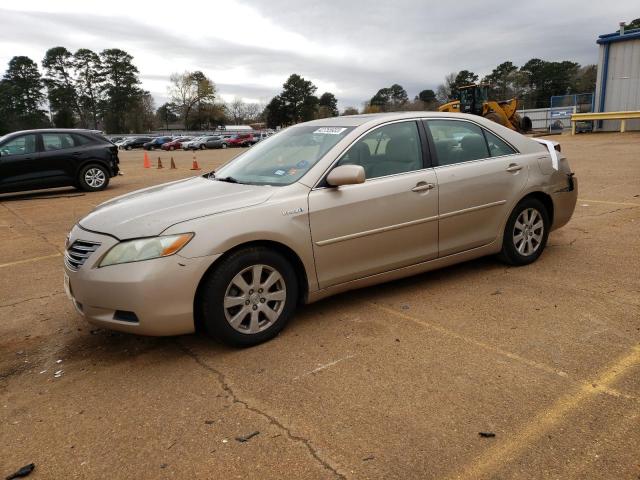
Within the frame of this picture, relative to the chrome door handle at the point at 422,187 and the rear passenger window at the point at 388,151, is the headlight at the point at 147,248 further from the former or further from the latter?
the chrome door handle at the point at 422,187

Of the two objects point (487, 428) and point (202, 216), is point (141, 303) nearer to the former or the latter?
point (202, 216)

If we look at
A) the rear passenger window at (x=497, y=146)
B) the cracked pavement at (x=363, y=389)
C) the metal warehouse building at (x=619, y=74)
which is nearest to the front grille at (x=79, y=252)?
the cracked pavement at (x=363, y=389)

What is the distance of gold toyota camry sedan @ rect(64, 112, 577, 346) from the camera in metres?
3.33

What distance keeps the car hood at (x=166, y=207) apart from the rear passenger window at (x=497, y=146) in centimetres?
228

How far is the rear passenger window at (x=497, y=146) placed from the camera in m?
4.88

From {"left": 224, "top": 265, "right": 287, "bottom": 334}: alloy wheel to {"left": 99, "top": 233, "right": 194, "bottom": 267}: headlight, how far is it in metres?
0.43

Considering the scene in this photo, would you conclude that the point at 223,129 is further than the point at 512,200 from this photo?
Yes

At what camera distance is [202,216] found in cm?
343

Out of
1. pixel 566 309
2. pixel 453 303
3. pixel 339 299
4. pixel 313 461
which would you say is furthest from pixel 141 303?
pixel 566 309

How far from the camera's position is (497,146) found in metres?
4.92

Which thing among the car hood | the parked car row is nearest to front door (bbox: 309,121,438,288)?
the car hood

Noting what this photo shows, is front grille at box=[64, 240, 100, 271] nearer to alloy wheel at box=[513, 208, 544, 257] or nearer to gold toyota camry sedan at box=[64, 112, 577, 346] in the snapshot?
gold toyota camry sedan at box=[64, 112, 577, 346]

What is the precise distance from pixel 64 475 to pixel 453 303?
300 cm

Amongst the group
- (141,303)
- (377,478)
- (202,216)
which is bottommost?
(377,478)
